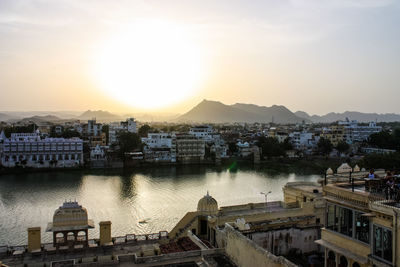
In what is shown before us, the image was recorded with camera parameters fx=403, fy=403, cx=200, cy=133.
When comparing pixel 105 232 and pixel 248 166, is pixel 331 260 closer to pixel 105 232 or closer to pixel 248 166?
pixel 105 232

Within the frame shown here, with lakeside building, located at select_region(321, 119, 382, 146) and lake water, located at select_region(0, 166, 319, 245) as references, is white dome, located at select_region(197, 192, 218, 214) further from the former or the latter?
lakeside building, located at select_region(321, 119, 382, 146)

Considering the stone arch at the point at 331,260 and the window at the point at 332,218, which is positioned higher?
the window at the point at 332,218

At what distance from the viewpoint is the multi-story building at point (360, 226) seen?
20.4ft

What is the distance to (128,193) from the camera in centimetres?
2717

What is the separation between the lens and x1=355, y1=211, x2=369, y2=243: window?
674cm

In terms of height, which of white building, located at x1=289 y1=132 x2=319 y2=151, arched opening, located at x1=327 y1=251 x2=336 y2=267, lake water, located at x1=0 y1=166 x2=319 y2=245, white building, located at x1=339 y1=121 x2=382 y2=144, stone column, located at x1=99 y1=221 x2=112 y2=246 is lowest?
lake water, located at x1=0 y1=166 x2=319 y2=245

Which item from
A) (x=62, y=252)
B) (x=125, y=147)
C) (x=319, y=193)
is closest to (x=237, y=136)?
(x=125, y=147)

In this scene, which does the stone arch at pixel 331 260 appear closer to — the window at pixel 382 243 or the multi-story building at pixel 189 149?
the window at pixel 382 243

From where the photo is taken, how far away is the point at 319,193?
566 inches

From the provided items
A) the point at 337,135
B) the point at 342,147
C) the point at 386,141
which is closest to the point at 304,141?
the point at 337,135

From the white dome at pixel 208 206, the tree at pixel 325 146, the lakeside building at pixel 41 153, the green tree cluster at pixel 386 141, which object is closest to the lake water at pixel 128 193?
the lakeside building at pixel 41 153

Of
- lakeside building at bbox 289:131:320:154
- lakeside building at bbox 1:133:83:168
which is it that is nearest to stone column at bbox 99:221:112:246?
lakeside building at bbox 1:133:83:168

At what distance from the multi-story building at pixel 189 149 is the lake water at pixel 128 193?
385 centimetres

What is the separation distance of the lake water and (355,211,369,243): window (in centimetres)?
1257
